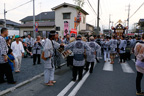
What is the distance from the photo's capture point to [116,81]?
5090mm

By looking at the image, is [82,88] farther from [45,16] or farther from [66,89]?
[45,16]

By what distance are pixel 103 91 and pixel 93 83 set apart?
784 millimetres

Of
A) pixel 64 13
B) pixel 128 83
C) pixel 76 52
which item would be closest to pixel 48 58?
pixel 76 52

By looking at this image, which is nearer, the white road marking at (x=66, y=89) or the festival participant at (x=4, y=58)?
the white road marking at (x=66, y=89)

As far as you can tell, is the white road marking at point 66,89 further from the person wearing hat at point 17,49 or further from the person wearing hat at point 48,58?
the person wearing hat at point 17,49

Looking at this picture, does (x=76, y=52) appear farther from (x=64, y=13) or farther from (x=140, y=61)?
(x=64, y=13)

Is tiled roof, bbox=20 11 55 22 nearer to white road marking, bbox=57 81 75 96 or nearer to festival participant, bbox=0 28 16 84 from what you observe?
festival participant, bbox=0 28 16 84

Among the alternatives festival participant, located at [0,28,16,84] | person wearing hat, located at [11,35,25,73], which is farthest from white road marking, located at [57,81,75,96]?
person wearing hat, located at [11,35,25,73]

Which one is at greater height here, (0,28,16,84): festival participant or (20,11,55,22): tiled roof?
(20,11,55,22): tiled roof

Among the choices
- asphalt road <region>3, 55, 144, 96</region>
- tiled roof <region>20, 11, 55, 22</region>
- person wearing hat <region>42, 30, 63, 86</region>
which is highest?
tiled roof <region>20, 11, 55, 22</region>

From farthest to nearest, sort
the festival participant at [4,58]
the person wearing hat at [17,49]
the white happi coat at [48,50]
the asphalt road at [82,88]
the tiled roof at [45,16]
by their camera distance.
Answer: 1. the tiled roof at [45,16]
2. the person wearing hat at [17,49]
3. the white happi coat at [48,50]
4. the festival participant at [4,58]
5. the asphalt road at [82,88]

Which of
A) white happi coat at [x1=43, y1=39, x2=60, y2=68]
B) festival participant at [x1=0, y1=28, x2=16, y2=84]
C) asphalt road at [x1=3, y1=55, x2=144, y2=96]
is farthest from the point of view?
white happi coat at [x1=43, y1=39, x2=60, y2=68]

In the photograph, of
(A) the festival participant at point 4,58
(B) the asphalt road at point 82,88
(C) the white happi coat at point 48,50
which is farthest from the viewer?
(C) the white happi coat at point 48,50

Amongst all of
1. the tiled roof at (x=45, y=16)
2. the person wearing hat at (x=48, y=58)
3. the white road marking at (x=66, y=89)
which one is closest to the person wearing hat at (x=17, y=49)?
the person wearing hat at (x=48, y=58)
